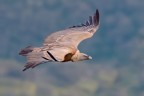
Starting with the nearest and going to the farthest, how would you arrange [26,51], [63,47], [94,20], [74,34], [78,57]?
[26,51], [63,47], [78,57], [74,34], [94,20]

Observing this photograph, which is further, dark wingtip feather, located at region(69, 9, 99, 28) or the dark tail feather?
dark wingtip feather, located at region(69, 9, 99, 28)

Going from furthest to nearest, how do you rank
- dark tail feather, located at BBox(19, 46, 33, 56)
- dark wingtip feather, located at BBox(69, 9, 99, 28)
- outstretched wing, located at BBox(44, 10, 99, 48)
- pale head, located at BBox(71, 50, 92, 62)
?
1. dark wingtip feather, located at BBox(69, 9, 99, 28)
2. outstretched wing, located at BBox(44, 10, 99, 48)
3. pale head, located at BBox(71, 50, 92, 62)
4. dark tail feather, located at BBox(19, 46, 33, 56)

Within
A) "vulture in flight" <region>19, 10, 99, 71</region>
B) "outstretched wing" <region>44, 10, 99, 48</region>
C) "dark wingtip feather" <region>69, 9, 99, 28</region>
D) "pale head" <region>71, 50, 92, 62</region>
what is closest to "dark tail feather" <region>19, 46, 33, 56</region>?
"vulture in flight" <region>19, 10, 99, 71</region>

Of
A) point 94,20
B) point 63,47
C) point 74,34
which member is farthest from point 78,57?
point 94,20

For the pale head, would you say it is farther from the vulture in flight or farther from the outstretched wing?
the outstretched wing

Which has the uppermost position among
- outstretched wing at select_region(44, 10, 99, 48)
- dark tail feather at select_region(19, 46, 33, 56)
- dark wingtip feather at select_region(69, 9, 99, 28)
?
dark wingtip feather at select_region(69, 9, 99, 28)

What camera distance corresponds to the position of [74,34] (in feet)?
105

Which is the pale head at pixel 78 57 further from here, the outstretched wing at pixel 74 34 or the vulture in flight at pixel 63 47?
the outstretched wing at pixel 74 34

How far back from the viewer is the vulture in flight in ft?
80.4

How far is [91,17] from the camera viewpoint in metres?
35.0

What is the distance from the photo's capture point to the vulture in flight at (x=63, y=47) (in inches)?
965

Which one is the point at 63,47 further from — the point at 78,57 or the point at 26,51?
the point at 26,51

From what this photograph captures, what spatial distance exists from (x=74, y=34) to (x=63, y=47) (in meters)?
3.68

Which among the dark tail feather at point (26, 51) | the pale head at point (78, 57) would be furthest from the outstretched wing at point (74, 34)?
the dark tail feather at point (26, 51)
